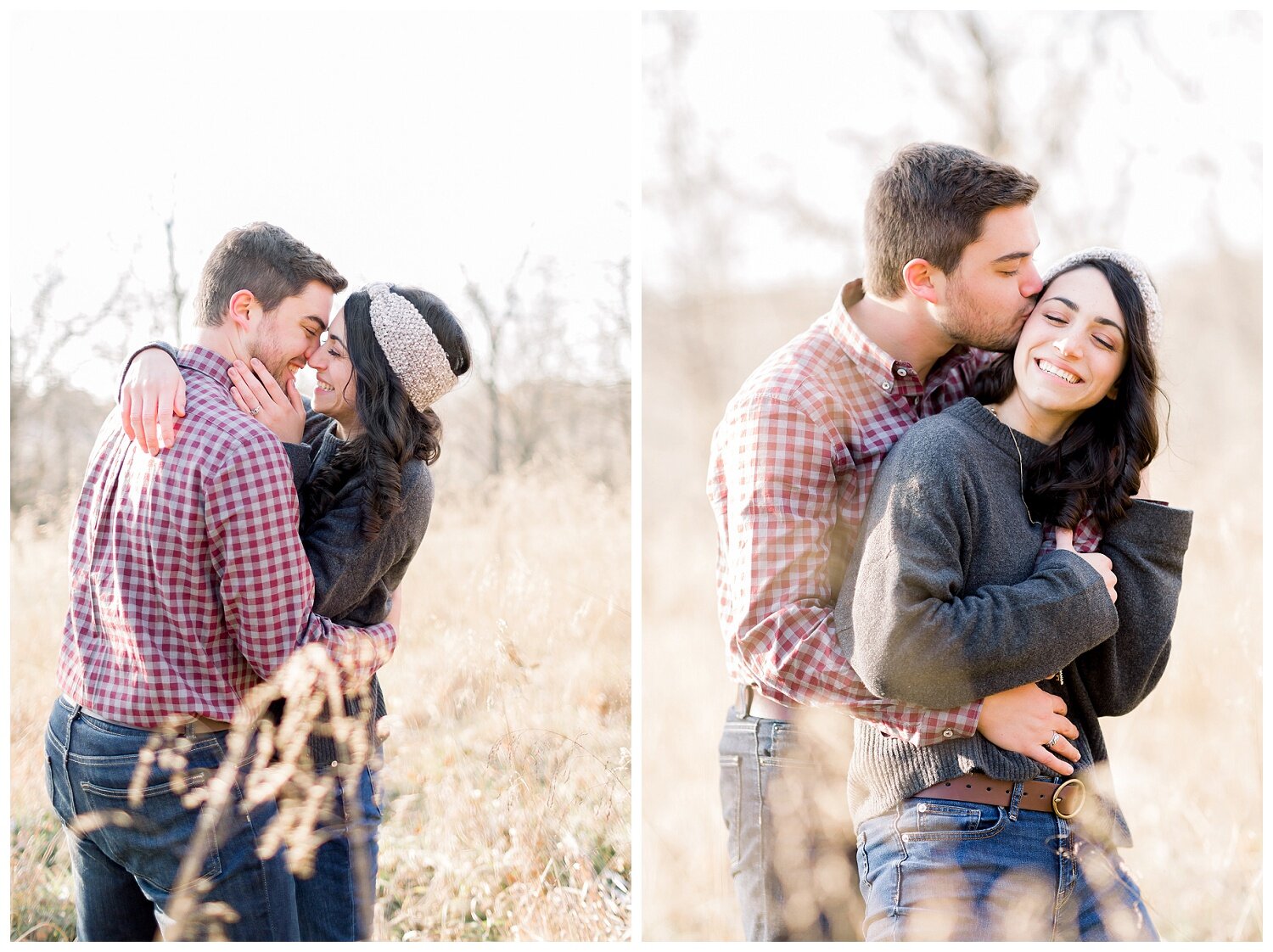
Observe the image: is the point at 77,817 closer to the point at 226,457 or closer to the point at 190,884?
the point at 190,884

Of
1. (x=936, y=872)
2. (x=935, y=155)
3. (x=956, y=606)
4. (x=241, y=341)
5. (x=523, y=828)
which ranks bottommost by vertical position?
(x=523, y=828)

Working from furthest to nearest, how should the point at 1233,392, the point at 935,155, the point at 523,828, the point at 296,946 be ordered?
the point at 1233,392, the point at 523,828, the point at 935,155, the point at 296,946

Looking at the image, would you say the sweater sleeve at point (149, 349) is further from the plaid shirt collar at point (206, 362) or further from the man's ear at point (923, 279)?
the man's ear at point (923, 279)

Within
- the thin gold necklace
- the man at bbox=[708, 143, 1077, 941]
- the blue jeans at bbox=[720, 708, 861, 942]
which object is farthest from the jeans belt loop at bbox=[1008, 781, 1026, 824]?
the thin gold necklace

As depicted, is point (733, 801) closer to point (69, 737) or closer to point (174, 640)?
point (174, 640)

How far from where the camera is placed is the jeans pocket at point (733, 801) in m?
2.54

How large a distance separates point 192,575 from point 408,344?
803mm

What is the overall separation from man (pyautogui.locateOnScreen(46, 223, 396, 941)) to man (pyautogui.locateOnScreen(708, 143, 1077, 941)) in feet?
3.25

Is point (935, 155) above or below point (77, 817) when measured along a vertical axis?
above

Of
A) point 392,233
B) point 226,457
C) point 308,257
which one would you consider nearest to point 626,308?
point 392,233

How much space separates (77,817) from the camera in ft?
7.61

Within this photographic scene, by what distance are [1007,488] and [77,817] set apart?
86.9 inches

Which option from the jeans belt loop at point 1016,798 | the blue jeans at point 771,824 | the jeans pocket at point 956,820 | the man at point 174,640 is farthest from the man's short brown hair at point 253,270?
the jeans belt loop at point 1016,798

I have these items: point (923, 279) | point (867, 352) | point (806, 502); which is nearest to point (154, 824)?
point (806, 502)
